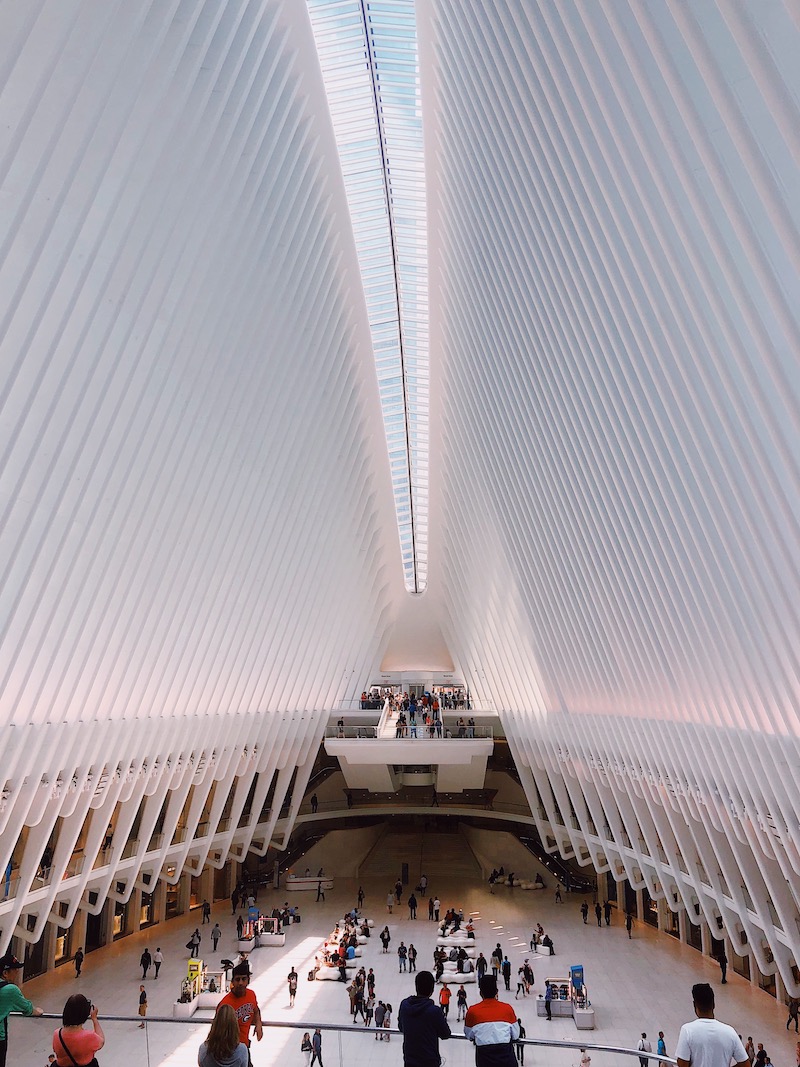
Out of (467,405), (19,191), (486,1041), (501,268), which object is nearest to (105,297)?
(19,191)

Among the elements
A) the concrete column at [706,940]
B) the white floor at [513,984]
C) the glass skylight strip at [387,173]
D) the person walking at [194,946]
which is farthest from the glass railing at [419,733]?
the glass skylight strip at [387,173]

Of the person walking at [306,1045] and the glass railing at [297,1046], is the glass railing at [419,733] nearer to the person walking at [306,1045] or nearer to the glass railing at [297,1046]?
the glass railing at [297,1046]

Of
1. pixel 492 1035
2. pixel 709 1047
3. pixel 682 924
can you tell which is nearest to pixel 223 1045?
pixel 492 1035

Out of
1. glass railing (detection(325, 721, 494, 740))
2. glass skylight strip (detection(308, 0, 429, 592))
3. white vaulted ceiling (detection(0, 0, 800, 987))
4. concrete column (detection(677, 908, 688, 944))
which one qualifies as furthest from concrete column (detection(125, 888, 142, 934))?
glass skylight strip (detection(308, 0, 429, 592))

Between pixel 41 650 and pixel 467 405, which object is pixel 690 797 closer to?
pixel 467 405

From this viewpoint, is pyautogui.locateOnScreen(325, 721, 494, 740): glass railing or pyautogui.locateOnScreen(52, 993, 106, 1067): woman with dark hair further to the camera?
pyautogui.locateOnScreen(325, 721, 494, 740): glass railing

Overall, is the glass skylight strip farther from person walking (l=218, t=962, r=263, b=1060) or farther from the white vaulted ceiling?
person walking (l=218, t=962, r=263, b=1060)
